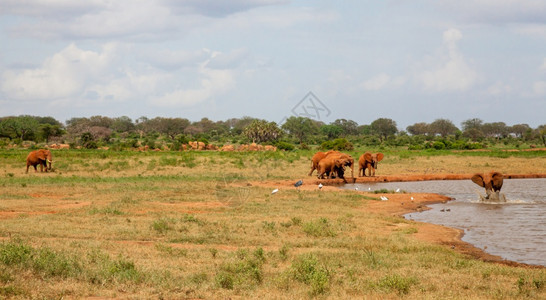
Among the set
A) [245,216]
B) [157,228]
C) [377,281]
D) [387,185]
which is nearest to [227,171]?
[387,185]

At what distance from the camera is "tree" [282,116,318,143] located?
8431cm

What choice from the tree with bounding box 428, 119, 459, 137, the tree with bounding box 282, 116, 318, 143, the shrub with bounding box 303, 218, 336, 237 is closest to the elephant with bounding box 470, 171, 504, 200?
the shrub with bounding box 303, 218, 336, 237

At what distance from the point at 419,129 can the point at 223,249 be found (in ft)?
366

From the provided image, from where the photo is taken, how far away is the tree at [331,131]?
10343 centimetres

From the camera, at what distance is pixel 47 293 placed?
8.13 m

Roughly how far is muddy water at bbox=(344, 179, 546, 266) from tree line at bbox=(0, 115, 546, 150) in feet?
115

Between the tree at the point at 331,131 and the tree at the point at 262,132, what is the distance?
25.6 m

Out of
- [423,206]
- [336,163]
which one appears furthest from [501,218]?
[336,163]

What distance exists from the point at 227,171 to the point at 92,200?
15.7m

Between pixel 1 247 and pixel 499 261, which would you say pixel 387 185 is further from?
pixel 1 247

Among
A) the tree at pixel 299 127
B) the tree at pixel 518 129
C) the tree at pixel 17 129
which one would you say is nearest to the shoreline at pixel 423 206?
the tree at pixel 299 127

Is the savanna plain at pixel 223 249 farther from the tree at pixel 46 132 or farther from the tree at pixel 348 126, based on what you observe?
the tree at pixel 348 126

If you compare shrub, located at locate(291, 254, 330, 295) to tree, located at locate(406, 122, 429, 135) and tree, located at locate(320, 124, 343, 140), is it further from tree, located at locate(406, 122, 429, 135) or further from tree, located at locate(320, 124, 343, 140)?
tree, located at locate(406, 122, 429, 135)

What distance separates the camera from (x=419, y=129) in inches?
4707
